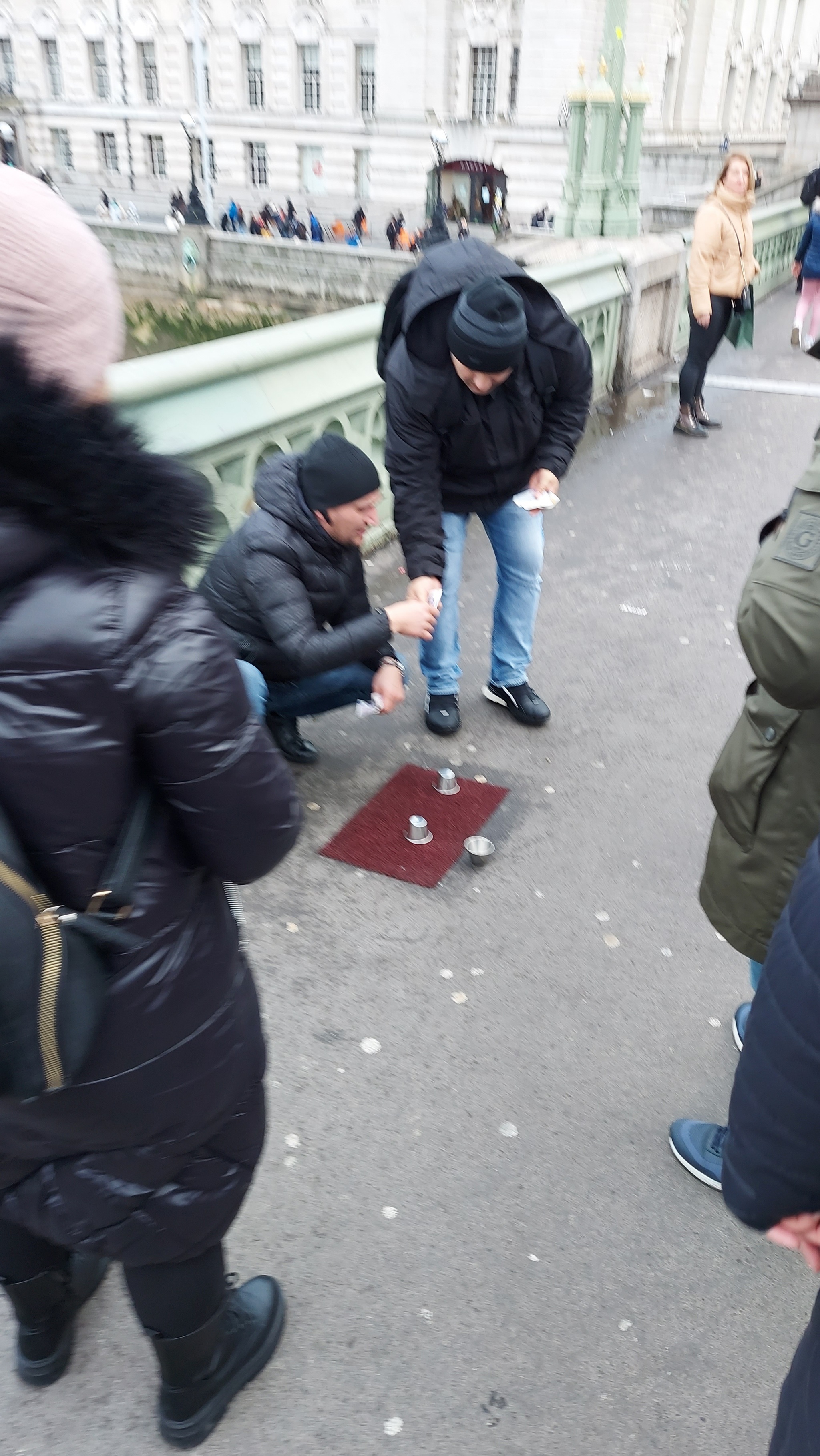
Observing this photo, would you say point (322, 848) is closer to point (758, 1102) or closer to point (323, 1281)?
point (323, 1281)

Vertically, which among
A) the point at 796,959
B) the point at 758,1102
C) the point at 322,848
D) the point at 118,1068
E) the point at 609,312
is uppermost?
the point at 796,959

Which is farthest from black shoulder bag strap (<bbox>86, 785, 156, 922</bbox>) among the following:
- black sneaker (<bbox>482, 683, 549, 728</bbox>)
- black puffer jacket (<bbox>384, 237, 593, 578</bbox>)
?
black sneaker (<bbox>482, 683, 549, 728</bbox>)

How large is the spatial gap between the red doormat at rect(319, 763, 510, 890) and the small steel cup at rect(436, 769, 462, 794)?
0.05ft

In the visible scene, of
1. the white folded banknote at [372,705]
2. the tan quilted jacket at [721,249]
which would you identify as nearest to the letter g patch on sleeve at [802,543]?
the white folded banknote at [372,705]

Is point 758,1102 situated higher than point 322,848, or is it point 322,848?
point 758,1102

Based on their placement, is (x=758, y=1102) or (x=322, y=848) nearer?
(x=758, y=1102)

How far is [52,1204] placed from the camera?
1.54m

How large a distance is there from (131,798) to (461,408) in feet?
9.20

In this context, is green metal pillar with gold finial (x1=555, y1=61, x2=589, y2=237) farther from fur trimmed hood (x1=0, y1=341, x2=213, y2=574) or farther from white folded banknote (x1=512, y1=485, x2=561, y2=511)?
fur trimmed hood (x1=0, y1=341, x2=213, y2=574)

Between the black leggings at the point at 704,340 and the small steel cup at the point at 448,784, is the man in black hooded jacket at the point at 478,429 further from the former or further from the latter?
the black leggings at the point at 704,340

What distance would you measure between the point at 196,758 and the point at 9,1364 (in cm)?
153

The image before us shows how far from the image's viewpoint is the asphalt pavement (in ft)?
6.58

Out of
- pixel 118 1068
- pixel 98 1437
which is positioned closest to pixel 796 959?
pixel 118 1068

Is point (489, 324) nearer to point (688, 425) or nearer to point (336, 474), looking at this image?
point (336, 474)
